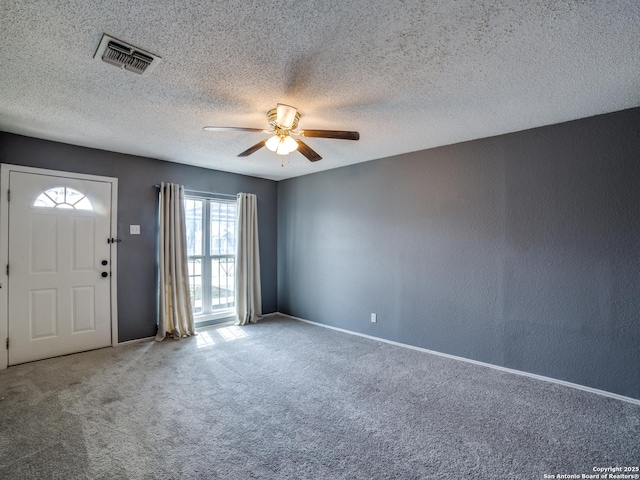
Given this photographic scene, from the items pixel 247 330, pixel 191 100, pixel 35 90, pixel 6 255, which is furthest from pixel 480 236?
pixel 6 255

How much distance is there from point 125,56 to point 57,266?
2.87 m

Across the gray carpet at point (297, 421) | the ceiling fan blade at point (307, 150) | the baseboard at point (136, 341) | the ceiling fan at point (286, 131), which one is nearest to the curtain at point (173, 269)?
the baseboard at point (136, 341)

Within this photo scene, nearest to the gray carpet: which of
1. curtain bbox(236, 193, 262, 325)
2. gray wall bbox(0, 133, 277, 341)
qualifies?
gray wall bbox(0, 133, 277, 341)

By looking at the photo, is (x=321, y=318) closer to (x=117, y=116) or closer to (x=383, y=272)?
(x=383, y=272)

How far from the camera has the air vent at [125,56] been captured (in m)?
1.81

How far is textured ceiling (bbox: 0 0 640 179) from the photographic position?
1579 mm

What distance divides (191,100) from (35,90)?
45.4 inches

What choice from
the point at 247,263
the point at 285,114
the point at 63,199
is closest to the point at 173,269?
the point at 247,263

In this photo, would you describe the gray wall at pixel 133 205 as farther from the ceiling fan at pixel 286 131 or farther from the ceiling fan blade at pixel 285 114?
the ceiling fan blade at pixel 285 114

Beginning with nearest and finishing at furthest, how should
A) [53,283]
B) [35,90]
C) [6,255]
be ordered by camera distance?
[35,90], [6,255], [53,283]

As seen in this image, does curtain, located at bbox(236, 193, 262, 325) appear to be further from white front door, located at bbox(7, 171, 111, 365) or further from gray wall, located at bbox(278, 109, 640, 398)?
white front door, located at bbox(7, 171, 111, 365)

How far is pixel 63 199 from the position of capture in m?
3.60

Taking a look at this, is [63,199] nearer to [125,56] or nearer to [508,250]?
[125,56]

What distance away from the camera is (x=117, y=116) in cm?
285
